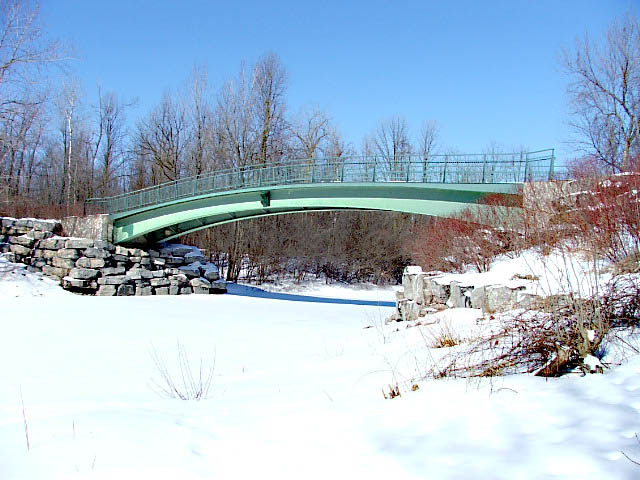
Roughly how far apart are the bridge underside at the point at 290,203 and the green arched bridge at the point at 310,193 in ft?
0.09

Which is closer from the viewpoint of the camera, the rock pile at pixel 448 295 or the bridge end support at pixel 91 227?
the rock pile at pixel 448 295

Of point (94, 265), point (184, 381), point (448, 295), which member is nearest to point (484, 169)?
point (448, 295)

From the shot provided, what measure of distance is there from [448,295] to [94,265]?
13802 millimetres

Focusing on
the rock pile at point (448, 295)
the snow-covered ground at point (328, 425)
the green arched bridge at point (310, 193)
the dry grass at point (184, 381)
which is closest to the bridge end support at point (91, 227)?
the green arched bridge at point (310, 193)

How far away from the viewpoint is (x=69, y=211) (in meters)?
19.2

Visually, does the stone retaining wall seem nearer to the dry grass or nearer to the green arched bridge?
the green arched bridge

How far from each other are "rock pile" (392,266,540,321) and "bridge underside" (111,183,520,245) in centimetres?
295

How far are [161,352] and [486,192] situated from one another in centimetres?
872

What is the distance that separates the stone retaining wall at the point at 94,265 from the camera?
16.7 m

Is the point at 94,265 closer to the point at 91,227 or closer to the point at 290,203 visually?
the point at 91,227

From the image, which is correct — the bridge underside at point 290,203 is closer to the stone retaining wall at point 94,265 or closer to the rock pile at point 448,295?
the stone retaining wall at point 94,265

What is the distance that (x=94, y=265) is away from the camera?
56.0ft

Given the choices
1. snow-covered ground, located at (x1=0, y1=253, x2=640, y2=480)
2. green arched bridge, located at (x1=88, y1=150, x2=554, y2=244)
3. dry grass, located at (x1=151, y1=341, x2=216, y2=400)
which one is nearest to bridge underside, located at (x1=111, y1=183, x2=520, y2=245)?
green arched bridge, located at (x1=88, y1=150, x2=554, y2=244)

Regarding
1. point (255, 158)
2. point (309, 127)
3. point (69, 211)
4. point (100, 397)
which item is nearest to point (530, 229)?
point (100, 397)
